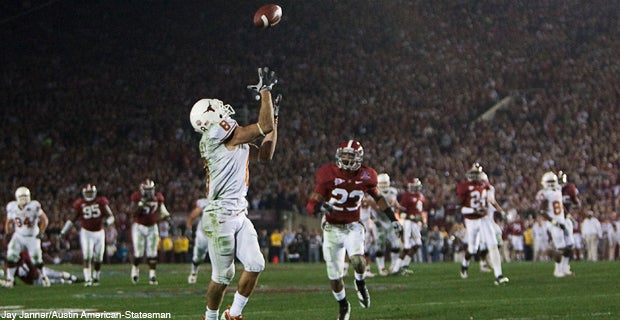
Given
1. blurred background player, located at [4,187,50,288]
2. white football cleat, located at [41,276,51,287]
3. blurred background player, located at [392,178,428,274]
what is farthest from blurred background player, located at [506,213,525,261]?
blurred background player, located at [4,187,50,288]

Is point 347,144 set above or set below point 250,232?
above

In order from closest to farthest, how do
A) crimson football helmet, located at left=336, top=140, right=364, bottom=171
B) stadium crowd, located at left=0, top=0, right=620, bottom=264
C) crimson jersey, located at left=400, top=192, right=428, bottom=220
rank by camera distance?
crimson football helmet, located at left=336, top=140, right=364, bottom=171, crimson jersey, located at left=400, top=192, right=428, bottom=220, stadium crowd, located at left=0, top=0, right=620, bottom=264

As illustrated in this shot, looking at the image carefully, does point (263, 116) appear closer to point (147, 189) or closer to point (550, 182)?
point (550, 182)

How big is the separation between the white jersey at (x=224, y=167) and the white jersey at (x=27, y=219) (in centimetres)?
975

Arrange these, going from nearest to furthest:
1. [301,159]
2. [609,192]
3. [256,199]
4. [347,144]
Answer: [347,144]
[609,192]
[256,199]
[301,159]

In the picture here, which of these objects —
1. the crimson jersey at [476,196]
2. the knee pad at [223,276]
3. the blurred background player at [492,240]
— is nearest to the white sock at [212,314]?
the knee pad at [223,276]

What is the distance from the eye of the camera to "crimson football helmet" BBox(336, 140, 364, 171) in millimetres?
10516

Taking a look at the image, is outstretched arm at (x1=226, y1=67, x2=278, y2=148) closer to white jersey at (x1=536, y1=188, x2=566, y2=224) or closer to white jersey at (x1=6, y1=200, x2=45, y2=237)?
white jersey at (x1=536, y1=188, x2=566, y2=224)

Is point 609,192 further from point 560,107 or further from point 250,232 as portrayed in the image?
point 250,232

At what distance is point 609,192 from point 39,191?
1660 centimetres

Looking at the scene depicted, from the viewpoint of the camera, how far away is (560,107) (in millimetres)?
34406

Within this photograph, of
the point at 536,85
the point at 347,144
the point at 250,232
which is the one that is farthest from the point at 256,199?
the point at 250,232

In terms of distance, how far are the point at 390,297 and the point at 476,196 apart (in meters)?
3.70

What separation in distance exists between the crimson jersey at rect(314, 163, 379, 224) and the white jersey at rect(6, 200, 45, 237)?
8.21m
